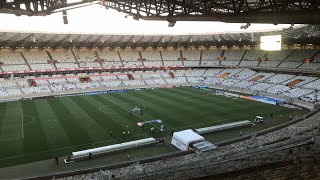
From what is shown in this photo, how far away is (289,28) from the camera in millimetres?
68875

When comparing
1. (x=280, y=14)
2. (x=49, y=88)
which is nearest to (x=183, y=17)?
(x=280, y=14)

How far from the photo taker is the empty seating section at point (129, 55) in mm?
80631

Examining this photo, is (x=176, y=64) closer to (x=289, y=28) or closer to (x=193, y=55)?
(x=193, y=55)

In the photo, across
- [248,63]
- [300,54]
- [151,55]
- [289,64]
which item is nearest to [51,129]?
[151,55]

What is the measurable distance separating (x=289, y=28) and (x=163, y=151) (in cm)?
5645

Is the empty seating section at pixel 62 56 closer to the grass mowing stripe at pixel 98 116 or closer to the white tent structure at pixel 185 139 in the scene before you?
the grass mowing stripe at pixel 98 116

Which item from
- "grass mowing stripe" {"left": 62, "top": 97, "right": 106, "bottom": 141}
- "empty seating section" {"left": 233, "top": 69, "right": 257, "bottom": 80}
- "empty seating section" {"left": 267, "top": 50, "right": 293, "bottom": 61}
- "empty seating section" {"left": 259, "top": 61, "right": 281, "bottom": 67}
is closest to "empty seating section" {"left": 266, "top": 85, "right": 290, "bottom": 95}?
"empty seating section" {"left": 233, "top": 69, "right": 257, "bottom": 80}

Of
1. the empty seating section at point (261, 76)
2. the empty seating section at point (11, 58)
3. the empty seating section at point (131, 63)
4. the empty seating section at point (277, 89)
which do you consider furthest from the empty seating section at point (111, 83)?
the empty seating section at point (277, 89)

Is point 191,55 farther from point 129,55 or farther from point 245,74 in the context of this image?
point 245,74

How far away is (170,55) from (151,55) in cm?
594

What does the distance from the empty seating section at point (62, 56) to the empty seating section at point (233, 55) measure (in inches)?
1695

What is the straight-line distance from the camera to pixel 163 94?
57.4m

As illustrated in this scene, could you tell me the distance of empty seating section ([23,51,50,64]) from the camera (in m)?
68.8

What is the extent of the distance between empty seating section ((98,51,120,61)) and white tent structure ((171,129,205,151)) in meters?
55.1
